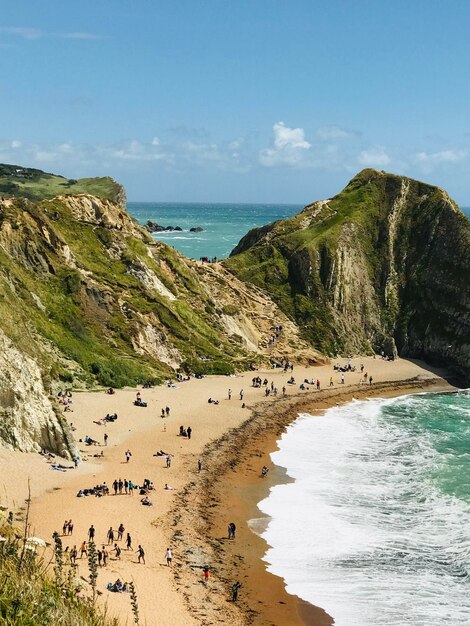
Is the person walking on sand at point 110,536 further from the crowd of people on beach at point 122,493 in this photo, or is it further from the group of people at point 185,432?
the group of people at point 185,432

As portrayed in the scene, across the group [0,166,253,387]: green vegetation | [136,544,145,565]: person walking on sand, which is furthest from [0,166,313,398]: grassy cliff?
[136,544,145,565]: person walking on sand

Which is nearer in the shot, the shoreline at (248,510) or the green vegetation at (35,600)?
the green vegetation at (35,600)

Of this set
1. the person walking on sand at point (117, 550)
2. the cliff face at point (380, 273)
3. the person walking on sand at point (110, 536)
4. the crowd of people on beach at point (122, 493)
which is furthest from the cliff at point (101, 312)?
the person walking on sand at point (117, 550)

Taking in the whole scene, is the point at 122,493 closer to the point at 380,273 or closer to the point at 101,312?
the point at 101,312

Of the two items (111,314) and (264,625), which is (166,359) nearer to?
(111,314)

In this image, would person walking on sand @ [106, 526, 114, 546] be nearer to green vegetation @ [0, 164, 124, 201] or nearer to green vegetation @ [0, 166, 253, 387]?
green vegetation @ [0, 166, 253, 387]

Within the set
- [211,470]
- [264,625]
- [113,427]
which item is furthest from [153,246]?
[264,625]
